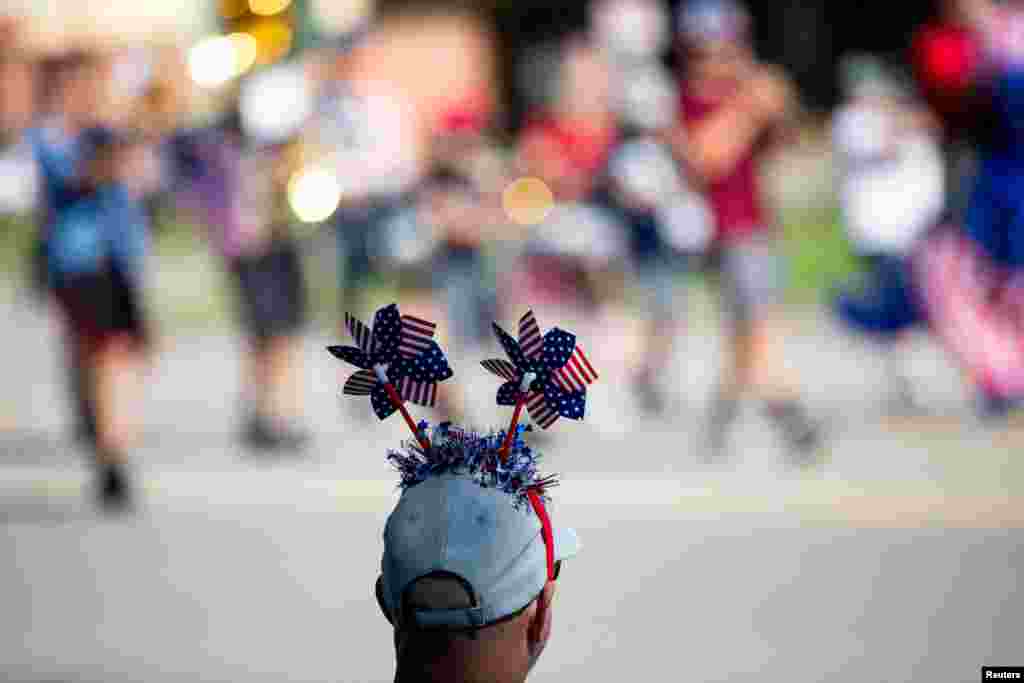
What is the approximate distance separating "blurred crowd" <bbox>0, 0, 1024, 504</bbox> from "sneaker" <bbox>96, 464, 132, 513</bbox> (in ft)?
0.03

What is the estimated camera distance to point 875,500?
7703 mm

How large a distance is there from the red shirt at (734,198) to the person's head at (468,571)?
6.61 meters

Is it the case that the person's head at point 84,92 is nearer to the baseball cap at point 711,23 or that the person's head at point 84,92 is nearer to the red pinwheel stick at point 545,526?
the baseball cap at point 711,23

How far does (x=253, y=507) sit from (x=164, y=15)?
8613 millimetres

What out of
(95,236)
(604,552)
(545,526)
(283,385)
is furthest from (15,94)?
(545,526)

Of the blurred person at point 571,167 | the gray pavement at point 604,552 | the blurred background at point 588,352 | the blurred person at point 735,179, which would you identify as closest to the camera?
the gray pavement at point 604,552

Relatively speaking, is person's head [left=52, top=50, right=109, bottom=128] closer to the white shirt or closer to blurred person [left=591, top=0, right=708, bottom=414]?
blurred person [left=591, top=0, right=708, bottom=414]

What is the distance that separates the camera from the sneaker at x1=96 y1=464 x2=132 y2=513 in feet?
24.7

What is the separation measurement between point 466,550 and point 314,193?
7.60 meters

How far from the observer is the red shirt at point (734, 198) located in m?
9.43

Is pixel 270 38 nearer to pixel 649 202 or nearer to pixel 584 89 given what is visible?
pixel 584 89

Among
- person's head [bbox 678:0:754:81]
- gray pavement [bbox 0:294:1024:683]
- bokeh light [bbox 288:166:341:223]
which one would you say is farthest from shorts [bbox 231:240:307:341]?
person's head [bbox 678:0:754:81]

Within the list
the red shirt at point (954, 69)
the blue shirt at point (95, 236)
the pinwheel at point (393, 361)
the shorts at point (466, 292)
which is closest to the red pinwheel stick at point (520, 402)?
the pinwheel at point (393, 361)

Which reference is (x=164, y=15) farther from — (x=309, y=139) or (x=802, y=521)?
(x=802, y=521)
